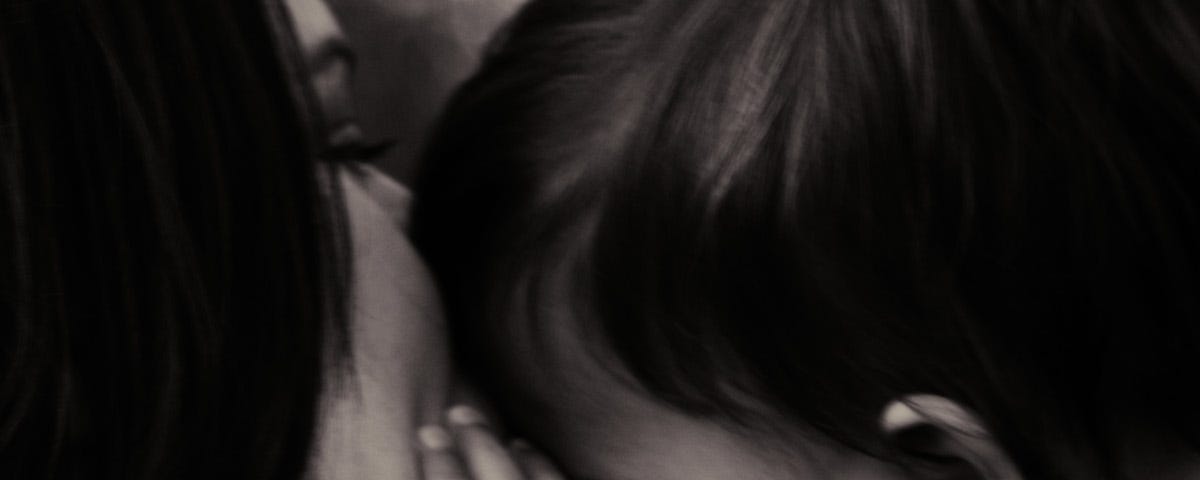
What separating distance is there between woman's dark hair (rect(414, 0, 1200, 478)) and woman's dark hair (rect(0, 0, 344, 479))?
18 cm

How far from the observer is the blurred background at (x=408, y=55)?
84cm

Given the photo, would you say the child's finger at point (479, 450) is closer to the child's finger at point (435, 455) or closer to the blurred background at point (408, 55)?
the child's finger at point (435, 455)

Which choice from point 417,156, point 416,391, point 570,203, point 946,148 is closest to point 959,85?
point 946,148

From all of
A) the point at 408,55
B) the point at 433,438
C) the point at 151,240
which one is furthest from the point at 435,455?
the point at 408,55

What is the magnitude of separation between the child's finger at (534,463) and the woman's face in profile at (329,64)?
208 millimetres

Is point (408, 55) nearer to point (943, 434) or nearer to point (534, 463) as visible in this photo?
point (534, 463)

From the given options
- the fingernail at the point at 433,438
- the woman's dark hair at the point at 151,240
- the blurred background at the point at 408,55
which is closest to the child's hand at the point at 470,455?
the fingernail at the point at 433,438

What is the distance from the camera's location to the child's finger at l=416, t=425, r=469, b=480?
587 millimetres

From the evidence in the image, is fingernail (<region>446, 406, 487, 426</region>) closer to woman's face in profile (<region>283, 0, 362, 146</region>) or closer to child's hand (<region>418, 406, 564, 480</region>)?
child's hand (<region>418, 406, 564, 480</region>)

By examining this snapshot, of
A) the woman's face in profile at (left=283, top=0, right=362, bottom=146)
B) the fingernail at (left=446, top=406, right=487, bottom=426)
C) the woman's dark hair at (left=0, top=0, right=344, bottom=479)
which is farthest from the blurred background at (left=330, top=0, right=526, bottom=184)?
the woman's dark hair at (left=0, top=0, right=344, bottom=479)

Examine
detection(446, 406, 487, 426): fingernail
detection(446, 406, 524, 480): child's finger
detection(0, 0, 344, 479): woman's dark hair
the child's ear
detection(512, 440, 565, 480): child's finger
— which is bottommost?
the child's ear

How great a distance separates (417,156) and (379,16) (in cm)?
13

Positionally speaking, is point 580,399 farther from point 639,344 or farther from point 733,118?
point 733,118

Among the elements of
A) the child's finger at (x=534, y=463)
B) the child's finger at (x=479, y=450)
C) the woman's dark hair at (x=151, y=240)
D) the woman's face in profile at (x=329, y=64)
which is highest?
the woman's face in profile at (x=329, y=64)
